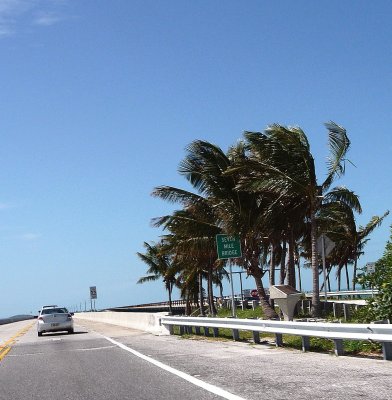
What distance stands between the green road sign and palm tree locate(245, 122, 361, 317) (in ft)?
11.0

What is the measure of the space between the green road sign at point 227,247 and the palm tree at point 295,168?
3355 mm

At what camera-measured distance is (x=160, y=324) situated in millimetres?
27625

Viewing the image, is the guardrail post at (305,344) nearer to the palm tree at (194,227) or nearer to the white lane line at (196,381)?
the white lane line at (196,381)

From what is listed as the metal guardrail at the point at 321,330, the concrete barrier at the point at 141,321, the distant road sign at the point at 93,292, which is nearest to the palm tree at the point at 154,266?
the distant road sign at the point at 93,292

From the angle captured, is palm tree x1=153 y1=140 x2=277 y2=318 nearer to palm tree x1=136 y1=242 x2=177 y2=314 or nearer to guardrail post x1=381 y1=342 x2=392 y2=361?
guardrail post x1=381 y1=342 x2=392 y2=361

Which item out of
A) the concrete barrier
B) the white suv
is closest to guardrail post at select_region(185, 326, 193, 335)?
the concrete barrier

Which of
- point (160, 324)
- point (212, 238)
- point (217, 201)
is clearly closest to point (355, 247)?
point (212, 238)

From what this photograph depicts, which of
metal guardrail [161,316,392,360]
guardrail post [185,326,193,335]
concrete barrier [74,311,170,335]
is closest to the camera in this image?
metal guardrail [161,316,392,360]

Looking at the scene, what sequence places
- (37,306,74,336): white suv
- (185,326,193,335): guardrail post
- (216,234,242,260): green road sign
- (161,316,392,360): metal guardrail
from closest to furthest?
1. (161,316,392,360): metal guardrail
2. (216,234,242,260): green road sign
3. (185,326,193,335): guardrail post
4. (37,306,74,336): white suv

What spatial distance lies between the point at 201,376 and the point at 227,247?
12866mm

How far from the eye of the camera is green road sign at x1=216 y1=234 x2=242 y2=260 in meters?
24.5

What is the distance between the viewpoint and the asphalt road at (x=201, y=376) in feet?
31.6

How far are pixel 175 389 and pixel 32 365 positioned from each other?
6.98 metres

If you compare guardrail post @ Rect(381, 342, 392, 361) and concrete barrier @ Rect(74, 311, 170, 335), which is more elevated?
guardrail post @ Rect(381, 342, 392, 361)
